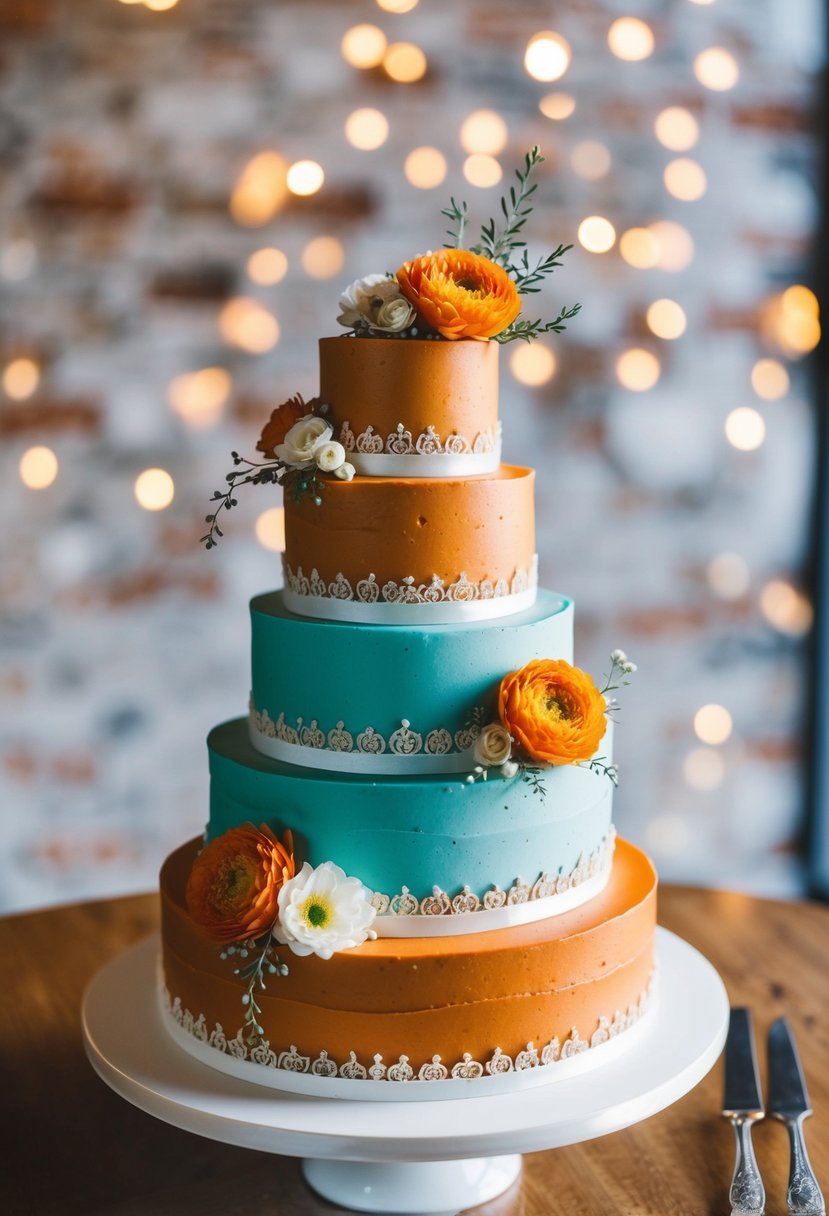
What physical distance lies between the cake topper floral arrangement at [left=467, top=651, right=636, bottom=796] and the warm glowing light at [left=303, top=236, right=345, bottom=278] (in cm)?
171

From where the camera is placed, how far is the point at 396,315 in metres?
1.40

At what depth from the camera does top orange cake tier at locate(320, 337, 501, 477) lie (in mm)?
1421

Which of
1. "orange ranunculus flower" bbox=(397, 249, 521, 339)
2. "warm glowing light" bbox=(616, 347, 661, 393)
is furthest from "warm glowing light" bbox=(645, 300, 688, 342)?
"orange ranunculus flower" bbox=(397, 249, 521, 339)

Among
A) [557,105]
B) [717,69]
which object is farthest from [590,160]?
[717,69]

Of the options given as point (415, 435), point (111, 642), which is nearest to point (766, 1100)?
point (415, 435)

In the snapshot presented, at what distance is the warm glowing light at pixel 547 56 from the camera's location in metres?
2.88

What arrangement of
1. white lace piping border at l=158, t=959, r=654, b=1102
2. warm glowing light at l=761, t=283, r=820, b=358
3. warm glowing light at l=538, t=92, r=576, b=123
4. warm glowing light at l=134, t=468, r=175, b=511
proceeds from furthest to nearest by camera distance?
warm glowing light at l=761, t=283, r=820, b=358 < warm glowing light at l=538, t=92, r=576, b=123 < warm glowing light at l=134, t=468, r=175, b=511 < white lace piping border at l=158, t=959, r=654, b=1102

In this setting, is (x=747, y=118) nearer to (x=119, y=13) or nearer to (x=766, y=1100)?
(x=119, y=13)

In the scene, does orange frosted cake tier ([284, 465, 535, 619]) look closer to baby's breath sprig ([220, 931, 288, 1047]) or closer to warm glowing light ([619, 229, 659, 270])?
baby's breath sprig ([220, 931, 288, 1047])

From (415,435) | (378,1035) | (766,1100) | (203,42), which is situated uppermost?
(203,42)

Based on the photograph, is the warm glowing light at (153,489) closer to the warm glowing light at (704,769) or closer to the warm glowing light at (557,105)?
the warm glowing light at (557,105)

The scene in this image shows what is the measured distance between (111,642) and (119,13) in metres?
1.31

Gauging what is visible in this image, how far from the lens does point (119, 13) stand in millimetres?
2646

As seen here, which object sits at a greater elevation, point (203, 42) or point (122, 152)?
point (203, 42)
